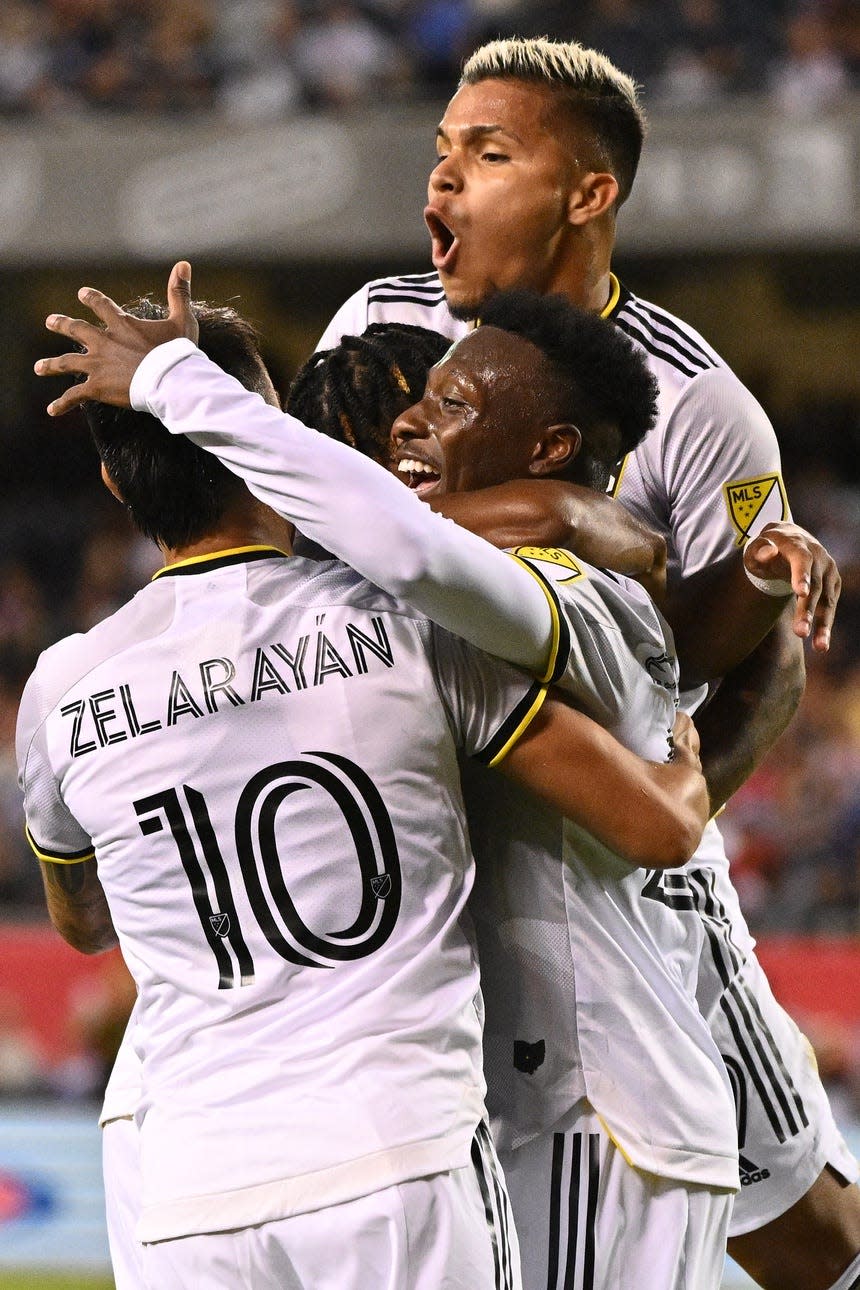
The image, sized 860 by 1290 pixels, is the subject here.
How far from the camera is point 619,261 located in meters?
12.2

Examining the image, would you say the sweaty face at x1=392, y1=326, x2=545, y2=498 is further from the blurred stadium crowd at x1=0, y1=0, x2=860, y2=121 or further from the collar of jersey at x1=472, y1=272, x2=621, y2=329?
the blurred stadium crowd at x1=0, y1=0, x2=860, y2=121

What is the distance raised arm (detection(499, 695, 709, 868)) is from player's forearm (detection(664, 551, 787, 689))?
0.70 m

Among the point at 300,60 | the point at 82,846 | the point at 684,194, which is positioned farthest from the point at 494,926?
the point at 300,60

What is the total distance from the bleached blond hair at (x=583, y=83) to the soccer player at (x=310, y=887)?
3.72 ft

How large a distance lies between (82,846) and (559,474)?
0.85 meters

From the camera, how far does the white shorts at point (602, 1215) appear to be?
2.42 m

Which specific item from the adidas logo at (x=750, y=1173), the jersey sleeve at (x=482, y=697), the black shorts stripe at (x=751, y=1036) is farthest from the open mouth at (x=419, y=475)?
the adidas logo at (x=750, y=1173)

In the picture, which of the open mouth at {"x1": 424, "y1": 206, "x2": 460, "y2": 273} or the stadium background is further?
the stadium background

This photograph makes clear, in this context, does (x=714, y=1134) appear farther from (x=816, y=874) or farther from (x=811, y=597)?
(x=816, y=874)

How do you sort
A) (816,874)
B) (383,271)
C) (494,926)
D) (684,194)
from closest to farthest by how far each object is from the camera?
(494,926), (816,874), (684,194), (383,271)

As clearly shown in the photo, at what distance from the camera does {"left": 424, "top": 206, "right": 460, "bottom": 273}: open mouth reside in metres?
2.93

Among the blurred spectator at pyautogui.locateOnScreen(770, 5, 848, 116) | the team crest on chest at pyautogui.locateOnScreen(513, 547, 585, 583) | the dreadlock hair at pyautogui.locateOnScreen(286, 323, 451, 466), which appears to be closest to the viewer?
the team crest on chest at pyautogui.locateOnScreen(513, 547, 585, 583)

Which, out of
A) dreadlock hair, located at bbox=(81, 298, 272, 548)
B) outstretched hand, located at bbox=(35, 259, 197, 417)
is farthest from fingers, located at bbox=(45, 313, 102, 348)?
dreadlock hair, located at bbox=(81, 298, 272, 548)

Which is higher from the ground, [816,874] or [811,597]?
[811,597]
